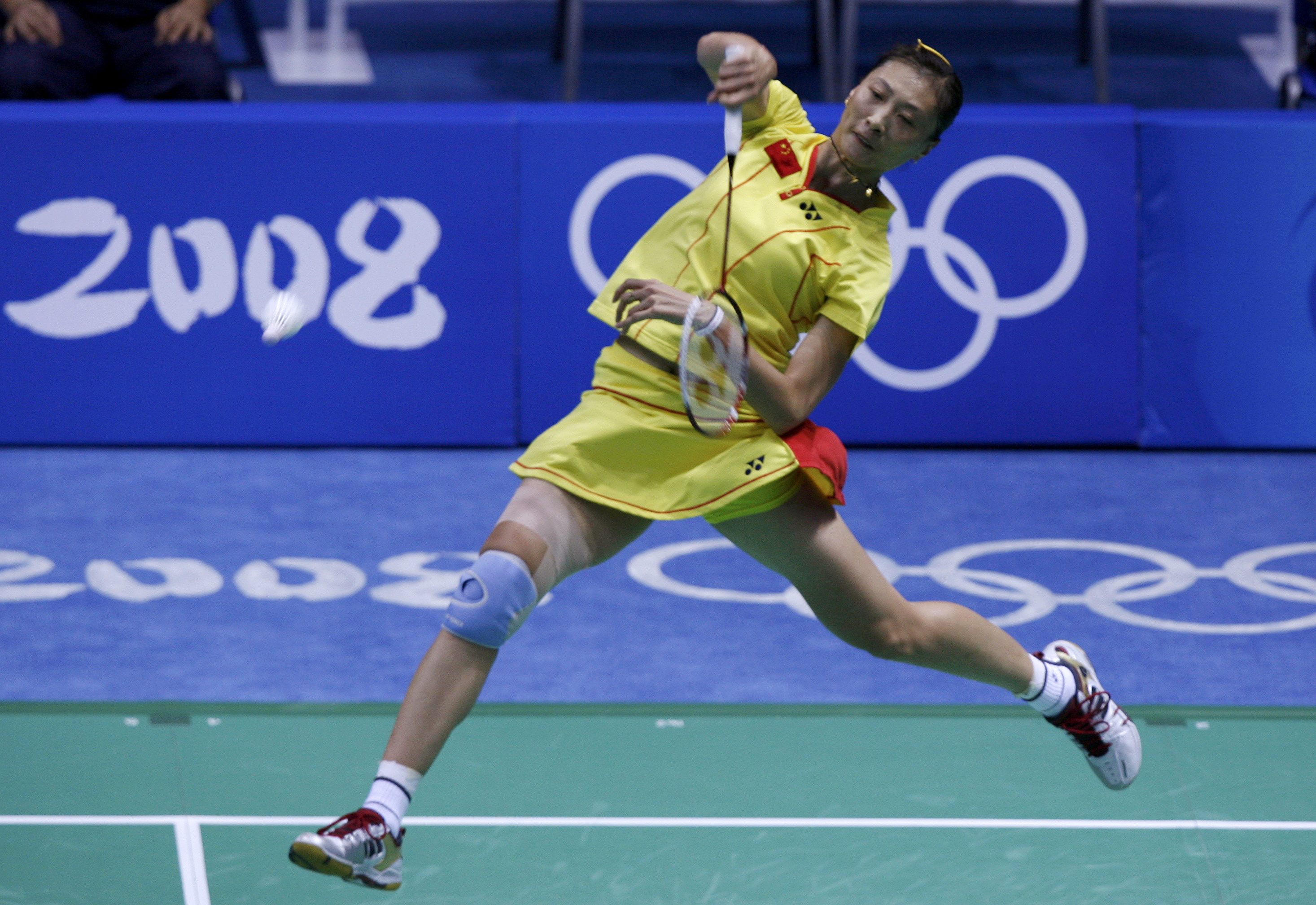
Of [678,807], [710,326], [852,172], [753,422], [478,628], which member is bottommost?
[678,807]

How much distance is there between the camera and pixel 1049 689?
328 centimetres

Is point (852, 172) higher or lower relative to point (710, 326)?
higher

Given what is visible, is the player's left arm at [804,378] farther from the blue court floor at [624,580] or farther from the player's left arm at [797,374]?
the blue court floor at [624,580]

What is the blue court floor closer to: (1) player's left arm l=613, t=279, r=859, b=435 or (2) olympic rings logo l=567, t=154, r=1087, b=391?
(2) olympic rings logo l=567, t=154, r=1087, b=391

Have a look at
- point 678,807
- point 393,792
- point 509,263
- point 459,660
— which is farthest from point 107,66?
point 393,792

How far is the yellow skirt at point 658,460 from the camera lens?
292 cm

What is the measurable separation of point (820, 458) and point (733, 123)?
597 mm

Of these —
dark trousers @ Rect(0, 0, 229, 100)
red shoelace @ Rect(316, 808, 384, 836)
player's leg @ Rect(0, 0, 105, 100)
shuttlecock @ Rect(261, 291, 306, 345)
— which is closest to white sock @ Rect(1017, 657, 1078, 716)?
red shoelace @ Rect(316, 808, 384, 836)

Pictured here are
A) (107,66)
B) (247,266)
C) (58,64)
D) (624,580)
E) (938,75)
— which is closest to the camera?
(938,75)

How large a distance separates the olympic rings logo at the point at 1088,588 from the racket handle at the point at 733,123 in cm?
220

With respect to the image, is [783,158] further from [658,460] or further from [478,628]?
[478,628]

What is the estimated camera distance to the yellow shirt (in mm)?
2906

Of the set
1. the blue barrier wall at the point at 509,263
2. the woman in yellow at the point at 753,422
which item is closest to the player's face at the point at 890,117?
the woman in yellow at the point at 753,422

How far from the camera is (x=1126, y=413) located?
6293 mm
